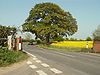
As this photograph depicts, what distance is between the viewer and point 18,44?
105 ft

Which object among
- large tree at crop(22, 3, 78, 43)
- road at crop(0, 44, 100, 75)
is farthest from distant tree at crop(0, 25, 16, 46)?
large tree at crop(22, 3, 78, 43)

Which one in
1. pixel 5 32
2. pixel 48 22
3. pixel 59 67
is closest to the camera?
pixel 59 67

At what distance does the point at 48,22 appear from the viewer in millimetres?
86438

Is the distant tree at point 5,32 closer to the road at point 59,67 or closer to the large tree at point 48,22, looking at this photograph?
the road at point 59,67

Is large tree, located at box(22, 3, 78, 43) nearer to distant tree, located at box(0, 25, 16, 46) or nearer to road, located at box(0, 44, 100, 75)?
distant tree, located at box(0, 25, 16, 46)

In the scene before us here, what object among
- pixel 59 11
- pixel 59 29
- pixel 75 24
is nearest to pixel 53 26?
pixel 59 29

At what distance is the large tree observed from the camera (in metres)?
84.6

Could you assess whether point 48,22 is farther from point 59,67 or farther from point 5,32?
point 59,67

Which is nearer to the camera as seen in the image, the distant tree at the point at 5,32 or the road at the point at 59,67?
the road at the point at 59,67

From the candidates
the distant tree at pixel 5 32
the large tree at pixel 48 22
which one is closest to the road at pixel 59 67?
the distant tree at pixel 5 32

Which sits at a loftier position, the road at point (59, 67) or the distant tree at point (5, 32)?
the distant tree at point (5, 32)

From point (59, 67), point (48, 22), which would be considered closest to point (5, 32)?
point (59, 67)

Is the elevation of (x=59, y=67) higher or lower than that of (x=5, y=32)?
lower

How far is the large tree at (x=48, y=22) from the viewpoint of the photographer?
84.6 meters
